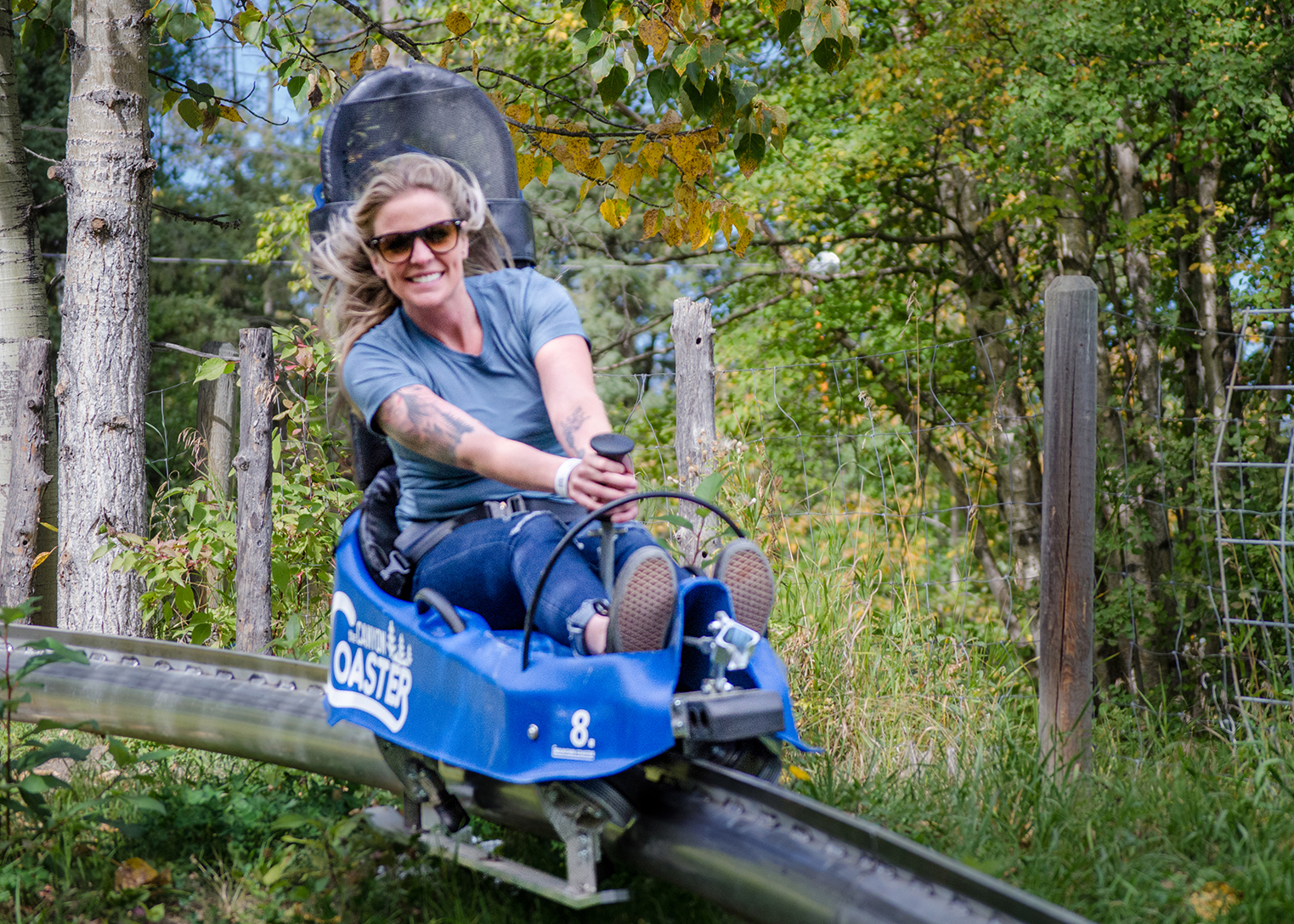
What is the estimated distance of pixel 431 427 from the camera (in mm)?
2393

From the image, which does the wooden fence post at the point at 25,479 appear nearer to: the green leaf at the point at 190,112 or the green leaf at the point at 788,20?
the green leaf at the point at 190,112

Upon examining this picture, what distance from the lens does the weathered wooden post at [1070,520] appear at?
3207 millimetres

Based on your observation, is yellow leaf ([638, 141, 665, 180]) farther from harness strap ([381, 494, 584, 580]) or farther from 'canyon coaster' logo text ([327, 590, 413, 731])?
'canyon coaster' logo text ([327, 590, 413, 731])

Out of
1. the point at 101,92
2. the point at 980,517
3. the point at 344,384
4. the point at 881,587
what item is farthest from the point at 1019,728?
the point at 980,517

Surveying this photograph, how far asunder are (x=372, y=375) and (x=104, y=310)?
2.47 meters

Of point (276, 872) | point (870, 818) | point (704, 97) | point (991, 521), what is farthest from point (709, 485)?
point (991, 521)

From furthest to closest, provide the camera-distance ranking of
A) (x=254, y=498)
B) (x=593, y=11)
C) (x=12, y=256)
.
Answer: (x=12, y=256) < (x=254, y=498) < (x=593, y=11)

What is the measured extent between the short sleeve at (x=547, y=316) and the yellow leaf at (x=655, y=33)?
1645 mm

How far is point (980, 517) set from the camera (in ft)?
33.5

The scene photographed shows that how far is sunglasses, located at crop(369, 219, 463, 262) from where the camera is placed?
255cm

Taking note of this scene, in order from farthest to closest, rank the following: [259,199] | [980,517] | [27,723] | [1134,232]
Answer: [259,199] < [980,517] < [1134,232] < [27,723]

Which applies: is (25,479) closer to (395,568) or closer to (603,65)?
(603,65)

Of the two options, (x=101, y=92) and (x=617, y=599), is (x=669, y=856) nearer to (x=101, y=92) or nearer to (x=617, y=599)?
(x=617, y=599)

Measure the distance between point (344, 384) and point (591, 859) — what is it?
1.18 metres
